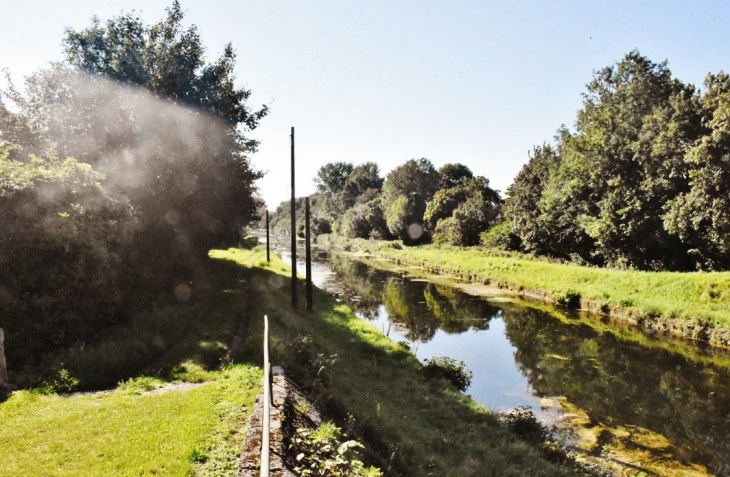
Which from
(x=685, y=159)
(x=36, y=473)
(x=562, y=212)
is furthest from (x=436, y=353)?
(x=562, y=212)

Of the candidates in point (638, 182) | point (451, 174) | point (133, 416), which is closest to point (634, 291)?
point (638, 182)

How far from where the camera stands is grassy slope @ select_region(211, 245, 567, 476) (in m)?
9.39

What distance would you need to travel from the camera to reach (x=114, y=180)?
18266mm

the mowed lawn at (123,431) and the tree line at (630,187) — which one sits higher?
the tree line at (630,187)

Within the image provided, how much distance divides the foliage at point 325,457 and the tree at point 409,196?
6804cm

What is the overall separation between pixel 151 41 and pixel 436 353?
24.6m

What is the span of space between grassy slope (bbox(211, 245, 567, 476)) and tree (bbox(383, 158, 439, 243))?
57871mm

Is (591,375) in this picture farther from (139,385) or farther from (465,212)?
(465,212)

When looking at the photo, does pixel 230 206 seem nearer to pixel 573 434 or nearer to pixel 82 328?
pixel 82 328

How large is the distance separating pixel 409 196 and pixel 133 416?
7249 cm

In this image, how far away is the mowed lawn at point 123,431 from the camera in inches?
238

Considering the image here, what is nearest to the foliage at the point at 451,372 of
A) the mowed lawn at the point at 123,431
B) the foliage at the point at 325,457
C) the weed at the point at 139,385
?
the mowed lawn at the point at 123,431

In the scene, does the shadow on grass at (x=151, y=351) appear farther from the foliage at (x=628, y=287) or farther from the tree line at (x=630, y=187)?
the tree line at (x=630, y=187)

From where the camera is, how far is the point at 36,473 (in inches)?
227
